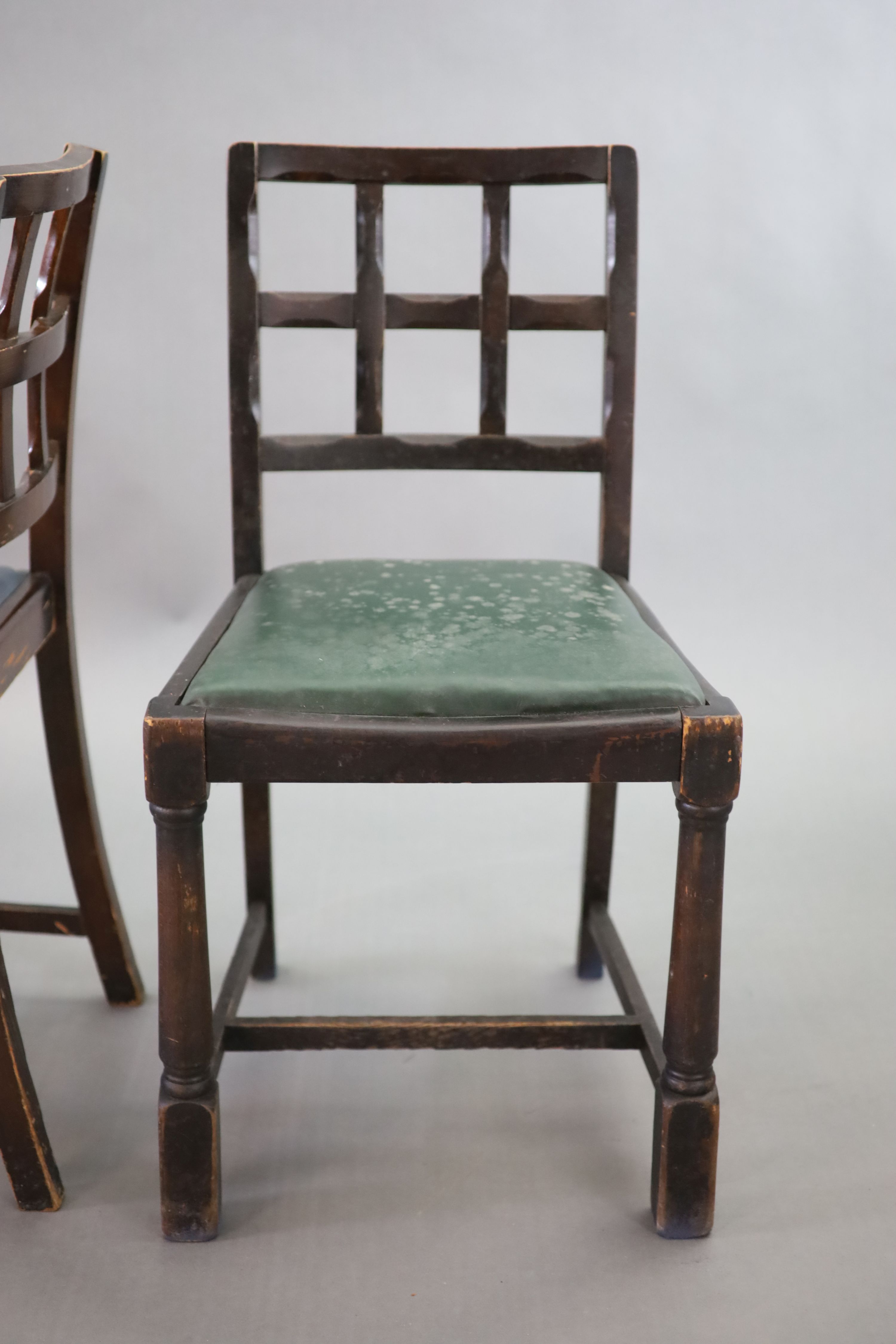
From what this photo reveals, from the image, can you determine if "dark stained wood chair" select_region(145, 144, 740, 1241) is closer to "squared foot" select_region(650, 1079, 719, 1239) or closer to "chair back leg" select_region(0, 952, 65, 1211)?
"squared foot" select_region(650, 1079, 719, 1239)

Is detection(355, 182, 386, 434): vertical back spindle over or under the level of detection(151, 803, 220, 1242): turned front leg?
over

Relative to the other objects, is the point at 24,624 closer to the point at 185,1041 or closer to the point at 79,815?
the point at 79,815

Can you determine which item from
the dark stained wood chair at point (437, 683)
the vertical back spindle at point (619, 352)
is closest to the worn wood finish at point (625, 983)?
the dark stained wood chair at point (437, 683)

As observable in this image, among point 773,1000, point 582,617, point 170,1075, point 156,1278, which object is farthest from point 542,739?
point 773,1000

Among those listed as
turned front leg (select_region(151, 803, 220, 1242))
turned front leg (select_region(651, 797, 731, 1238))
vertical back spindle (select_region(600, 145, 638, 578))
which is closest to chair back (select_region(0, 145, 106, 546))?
turned front leg (select_region(151, 803, 220, 1242))

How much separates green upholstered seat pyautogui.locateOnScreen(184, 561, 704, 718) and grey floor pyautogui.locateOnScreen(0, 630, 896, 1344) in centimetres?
51

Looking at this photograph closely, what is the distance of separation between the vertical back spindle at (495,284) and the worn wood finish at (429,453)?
1.2 inches

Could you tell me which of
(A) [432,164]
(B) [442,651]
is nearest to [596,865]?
(B) [442,651]

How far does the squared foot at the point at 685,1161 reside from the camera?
1.29 metres

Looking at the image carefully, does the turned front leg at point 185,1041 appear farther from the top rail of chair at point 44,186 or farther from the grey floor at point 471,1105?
the top rail of chair at point 44,186

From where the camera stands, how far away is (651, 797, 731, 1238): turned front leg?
4.04 ft

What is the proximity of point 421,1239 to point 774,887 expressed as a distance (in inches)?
35.9

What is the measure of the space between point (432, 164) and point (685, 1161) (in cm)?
107

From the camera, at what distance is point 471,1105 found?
154cm
